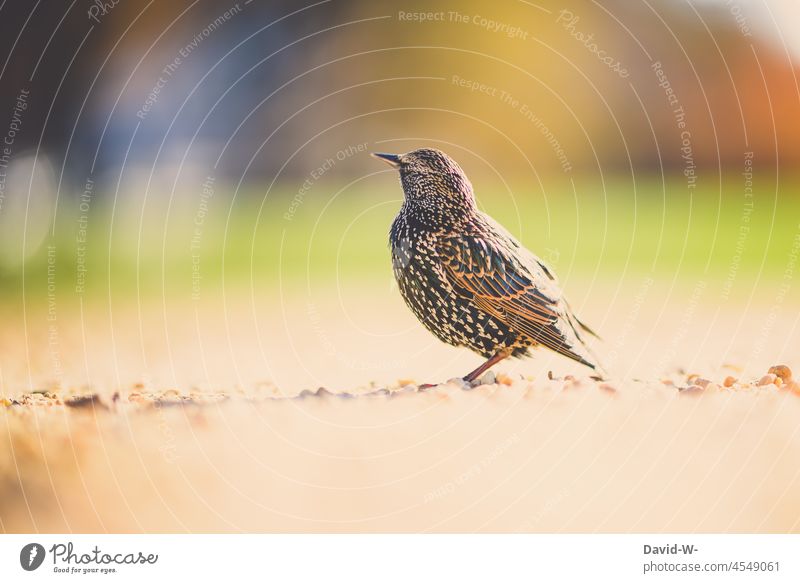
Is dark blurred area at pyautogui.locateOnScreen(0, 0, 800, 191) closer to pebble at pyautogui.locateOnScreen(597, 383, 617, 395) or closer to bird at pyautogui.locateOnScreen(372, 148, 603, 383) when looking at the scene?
bird at pyautogui.locateOnScreen(372, 148, 603, 383)

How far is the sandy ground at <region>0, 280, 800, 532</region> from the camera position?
2.25 metres

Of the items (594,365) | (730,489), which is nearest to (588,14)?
(594,365)

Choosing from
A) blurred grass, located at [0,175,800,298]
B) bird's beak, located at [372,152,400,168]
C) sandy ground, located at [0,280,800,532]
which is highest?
bird's beak, located at [372,152,400,168]

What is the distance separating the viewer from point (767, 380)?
91.4 inches

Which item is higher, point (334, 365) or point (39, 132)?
point (39, 132)

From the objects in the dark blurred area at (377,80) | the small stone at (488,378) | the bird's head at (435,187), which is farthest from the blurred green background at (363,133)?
the small stone at (488,378)

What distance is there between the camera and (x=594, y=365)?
2.29m

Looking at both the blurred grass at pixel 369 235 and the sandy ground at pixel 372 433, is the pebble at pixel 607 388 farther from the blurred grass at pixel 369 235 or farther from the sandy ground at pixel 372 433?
the blurred grass at pixel 369 235

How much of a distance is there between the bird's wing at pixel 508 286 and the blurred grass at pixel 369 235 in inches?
5.8

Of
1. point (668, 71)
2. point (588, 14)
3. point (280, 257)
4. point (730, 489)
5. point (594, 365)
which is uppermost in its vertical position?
point (588, 14)
